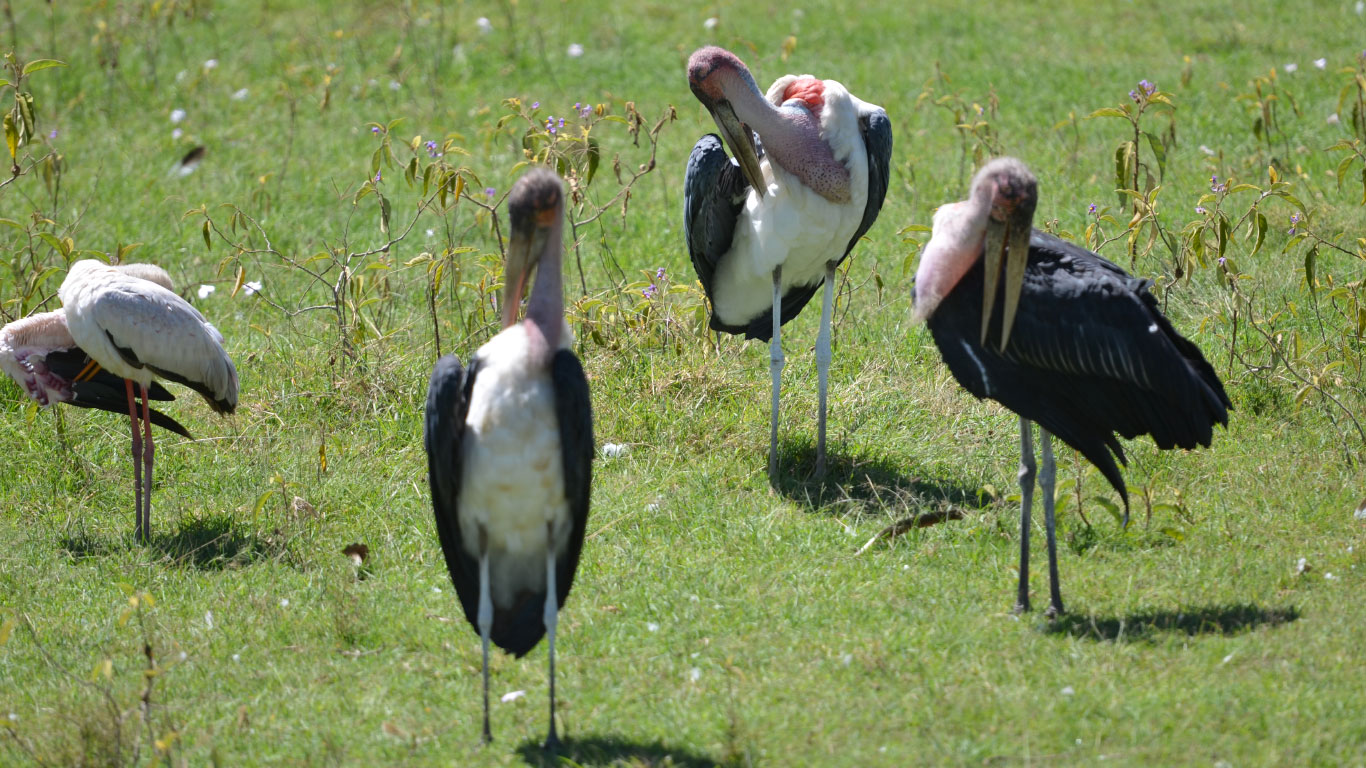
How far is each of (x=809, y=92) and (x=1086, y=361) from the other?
1.84 meters

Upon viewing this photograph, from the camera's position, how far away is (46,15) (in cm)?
1124

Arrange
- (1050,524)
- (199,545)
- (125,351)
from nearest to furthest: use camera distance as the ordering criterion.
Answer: (1050,524) < (199,545) < (125,351)

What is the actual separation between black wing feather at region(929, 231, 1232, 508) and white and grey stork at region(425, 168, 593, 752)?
1312 mm

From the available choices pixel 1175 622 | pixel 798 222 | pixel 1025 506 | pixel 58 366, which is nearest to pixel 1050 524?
pixel 1025 506

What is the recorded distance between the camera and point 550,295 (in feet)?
12.4

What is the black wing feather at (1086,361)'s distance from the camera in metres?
4.13

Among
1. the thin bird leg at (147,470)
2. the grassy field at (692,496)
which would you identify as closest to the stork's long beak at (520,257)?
the grassy field at (692,496)

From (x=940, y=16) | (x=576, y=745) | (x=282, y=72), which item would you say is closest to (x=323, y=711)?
(x=576, y=745)

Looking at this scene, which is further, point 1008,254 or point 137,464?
point 137,464

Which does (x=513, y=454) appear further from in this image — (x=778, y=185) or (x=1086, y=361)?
(x=778, y=185)

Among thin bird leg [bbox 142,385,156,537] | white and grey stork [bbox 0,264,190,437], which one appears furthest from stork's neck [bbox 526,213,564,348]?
white and grey stork [bbox 0,264,190,437]

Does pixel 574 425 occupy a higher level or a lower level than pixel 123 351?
higher

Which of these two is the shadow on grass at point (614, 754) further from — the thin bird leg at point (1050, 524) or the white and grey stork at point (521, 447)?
the thin bird leg at point (1050, 524)

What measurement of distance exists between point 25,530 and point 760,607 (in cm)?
295
